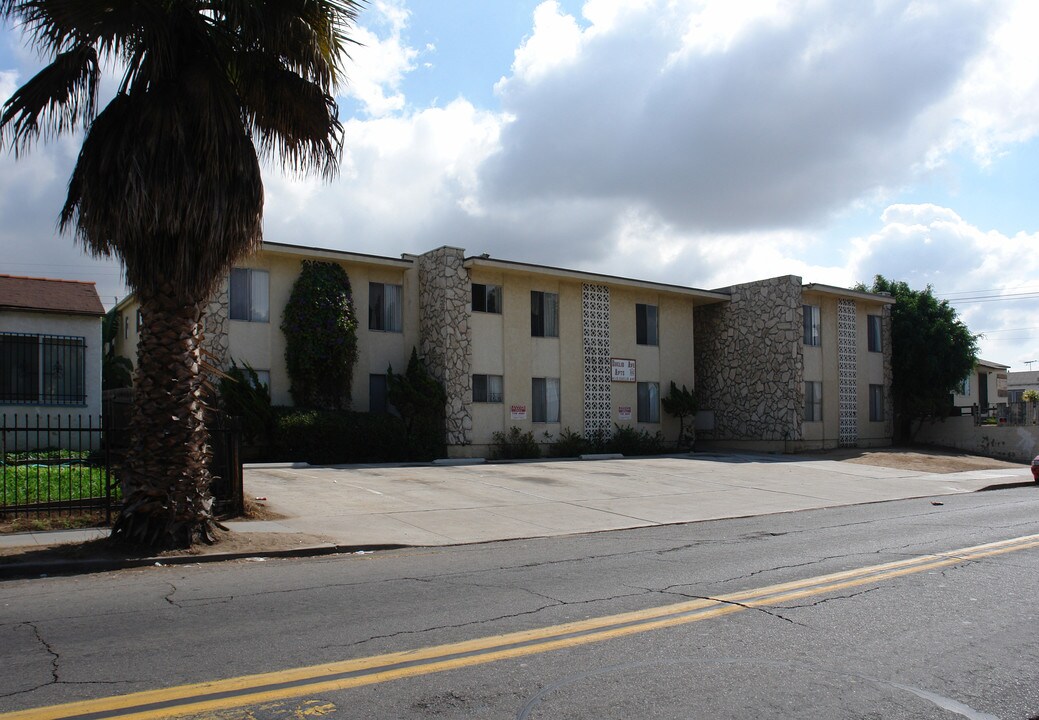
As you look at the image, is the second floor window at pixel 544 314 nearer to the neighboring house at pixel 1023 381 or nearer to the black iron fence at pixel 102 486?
the black iron fence at pixel 102 486

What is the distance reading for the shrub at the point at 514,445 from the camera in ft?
90.5

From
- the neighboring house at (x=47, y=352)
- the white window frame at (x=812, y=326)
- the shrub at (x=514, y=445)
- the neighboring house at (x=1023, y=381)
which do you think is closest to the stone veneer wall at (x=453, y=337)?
the shrub at (x=514, y=445)

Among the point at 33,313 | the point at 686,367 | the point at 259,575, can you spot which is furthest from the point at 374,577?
the point at 686,367

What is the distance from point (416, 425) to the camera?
25656 mm

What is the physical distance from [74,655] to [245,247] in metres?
6.15

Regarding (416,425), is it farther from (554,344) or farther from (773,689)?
(773,689)

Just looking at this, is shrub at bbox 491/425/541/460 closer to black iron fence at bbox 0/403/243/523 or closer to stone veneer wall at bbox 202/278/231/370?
stone veneer wall at bbox 202/278/231/370

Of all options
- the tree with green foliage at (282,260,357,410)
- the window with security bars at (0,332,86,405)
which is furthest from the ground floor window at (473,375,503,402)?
the window with security bars at (0,332,86,405)

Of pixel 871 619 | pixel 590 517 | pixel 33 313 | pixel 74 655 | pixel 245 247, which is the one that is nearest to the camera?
pixel 74 655

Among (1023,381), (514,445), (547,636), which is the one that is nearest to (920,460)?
(514,445)

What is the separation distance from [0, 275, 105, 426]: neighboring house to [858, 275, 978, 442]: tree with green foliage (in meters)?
30.3

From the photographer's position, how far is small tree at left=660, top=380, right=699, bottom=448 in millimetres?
31797

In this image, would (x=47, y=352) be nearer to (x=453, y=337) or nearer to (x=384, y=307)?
(x=384, y=307)

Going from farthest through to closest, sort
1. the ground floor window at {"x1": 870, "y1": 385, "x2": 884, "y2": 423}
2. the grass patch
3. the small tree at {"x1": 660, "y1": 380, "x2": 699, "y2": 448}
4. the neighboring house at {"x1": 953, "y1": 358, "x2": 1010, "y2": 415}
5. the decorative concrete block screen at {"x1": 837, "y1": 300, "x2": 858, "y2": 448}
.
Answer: the neighboring house at {"x1": 953, "y1": 358, "x2": 1010, "y2": 415} → the ground floor window at {"x1": 870, "y1": 385, "x2": 884, "y2": 423} → the decorative concrete block screen at {"x1": 837, "y1": 300, "x2": 858, "y2": 448} → the small tree at {"x1": 660, "y1": 380, "x2": 699, "y2": 448} → the grass patch
